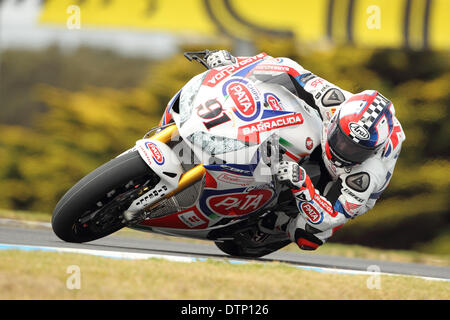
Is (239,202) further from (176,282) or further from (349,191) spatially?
(176,282)

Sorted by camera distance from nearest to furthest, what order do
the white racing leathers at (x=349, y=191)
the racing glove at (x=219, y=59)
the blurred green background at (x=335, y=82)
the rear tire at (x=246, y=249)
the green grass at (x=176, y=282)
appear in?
the green grass at (x=176, y=282)
the white racing leathers at (x=349, y=191)
the racing glove at (x=219, y=59)
the rear tire at (x=246, y=249)
the blurred green background at (x=335, y=82)

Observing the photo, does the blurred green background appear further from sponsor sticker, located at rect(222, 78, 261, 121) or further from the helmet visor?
sponsor sticker, located at rect(222, 78, 261, 121)

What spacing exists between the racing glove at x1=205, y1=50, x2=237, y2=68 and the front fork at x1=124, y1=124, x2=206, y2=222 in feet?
2.82

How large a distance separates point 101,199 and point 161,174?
0.43 m

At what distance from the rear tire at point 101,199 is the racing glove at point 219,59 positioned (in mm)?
1097

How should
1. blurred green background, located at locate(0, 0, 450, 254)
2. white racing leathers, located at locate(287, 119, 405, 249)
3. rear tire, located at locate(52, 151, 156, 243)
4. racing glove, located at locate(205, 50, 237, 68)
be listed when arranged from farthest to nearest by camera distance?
blurred green background, located at locate(0, 0, 450, 254), racing glove, located at locate(205, 50, 237, 68), white racing leathers, located at locate(287, 119, 405, 249), rear tire, located at locate(52, 151, 156, 243)

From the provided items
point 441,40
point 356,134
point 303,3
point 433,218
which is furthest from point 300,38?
point 356,134

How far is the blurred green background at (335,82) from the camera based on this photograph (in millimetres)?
10016

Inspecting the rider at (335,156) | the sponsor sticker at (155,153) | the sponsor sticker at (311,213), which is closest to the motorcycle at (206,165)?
the sponsor sticker at (155,153)

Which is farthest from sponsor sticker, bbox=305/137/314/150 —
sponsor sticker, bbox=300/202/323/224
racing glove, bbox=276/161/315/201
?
sponsor sticker, bbox=300/202/323/224

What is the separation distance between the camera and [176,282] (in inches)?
→ 154

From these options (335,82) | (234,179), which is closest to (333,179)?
(234,179)

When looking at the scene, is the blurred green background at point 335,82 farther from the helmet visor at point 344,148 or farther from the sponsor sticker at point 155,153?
the sponsor sticker at point 155,153

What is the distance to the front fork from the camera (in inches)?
177
